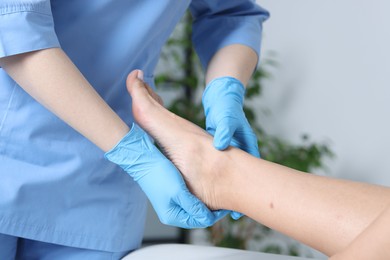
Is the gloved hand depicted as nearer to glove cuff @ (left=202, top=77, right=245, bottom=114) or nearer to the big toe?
glove cuff @ (left=202, top=77, right=245, bottom=114)

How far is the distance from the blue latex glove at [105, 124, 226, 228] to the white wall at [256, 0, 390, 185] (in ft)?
4.80

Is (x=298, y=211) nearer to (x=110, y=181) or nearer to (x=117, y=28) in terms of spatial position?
(x=110, y=181)

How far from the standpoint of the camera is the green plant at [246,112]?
2828 mm

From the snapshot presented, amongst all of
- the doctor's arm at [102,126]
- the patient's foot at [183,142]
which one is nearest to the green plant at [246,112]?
the patient's foot at [183,142]

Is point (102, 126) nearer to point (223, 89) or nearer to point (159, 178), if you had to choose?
point (159, 178)

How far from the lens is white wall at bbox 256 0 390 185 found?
254 centimetres

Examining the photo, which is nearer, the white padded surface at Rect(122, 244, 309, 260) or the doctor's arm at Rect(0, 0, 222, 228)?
the doctor's arm at Rect(0, 0, 222, 228)

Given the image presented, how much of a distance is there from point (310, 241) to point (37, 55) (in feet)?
1.92

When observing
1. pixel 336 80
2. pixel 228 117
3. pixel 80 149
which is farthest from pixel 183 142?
pixel 336 80

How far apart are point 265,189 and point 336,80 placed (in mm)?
1700

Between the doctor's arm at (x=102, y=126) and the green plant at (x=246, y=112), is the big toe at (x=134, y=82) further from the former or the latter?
the green plant at (x=246, y=112)

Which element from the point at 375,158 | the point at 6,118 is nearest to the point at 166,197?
the point at 6,118

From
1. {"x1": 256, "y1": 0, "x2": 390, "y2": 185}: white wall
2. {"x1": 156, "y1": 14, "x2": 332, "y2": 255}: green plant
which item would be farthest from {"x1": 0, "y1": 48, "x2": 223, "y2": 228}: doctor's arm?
{"x1": 156, "y1": 14, "x2": 332, "y2": 255}: green plant

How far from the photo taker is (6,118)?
1.26 metres
